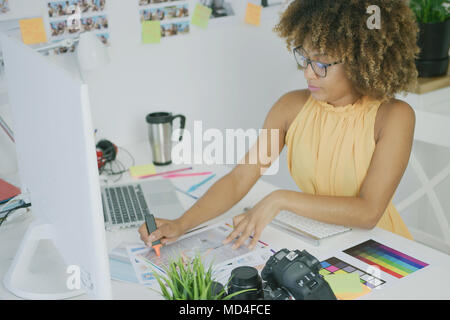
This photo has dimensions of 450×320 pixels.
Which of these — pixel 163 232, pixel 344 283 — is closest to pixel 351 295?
pixel 344 283

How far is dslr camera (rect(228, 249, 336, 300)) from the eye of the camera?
2.93 ft

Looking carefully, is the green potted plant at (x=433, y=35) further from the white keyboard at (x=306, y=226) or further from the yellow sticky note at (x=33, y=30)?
the yellow sticky note at (x=33, y=30)

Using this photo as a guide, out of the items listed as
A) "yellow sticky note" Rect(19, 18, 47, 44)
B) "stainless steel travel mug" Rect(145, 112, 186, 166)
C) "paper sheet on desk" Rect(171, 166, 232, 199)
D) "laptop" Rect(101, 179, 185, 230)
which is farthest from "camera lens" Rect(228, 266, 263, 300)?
"yellow sticky note" Rect(19, 18, 47, 44)

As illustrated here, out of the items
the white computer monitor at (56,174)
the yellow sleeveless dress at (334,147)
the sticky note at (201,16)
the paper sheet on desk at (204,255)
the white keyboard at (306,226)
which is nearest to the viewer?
the white computer monitor at (56,174)

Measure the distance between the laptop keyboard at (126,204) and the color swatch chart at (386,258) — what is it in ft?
1.94

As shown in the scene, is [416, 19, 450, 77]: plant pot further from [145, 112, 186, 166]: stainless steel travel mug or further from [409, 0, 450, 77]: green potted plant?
[145, 112, 186, 166]: stainless steel travel mug

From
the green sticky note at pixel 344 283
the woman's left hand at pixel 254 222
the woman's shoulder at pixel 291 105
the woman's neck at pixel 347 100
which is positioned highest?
the woman's neck at pixel 347 100

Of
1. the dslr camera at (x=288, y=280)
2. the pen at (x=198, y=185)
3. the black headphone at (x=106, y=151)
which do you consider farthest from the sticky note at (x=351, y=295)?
the black headphone at (x=106, y=151)

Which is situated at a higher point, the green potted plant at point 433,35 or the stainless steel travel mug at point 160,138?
the green potted plant at point 433,35

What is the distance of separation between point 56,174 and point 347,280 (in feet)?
2.08

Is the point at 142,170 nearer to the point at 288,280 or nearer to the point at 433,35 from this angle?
the point at 288,280

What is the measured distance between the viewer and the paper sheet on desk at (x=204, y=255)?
3.89 feet

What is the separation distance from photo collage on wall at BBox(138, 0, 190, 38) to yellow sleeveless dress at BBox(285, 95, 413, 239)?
64 cm

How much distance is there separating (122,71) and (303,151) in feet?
2.48
